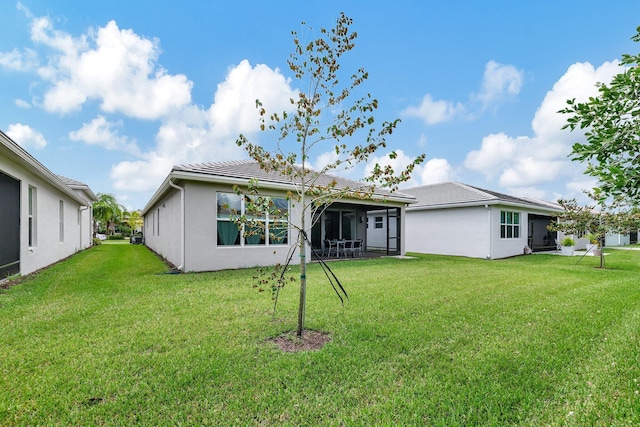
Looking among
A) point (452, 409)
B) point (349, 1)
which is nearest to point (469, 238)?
point (349, 1)

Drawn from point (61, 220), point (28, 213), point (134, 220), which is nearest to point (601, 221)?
point (28, 213)

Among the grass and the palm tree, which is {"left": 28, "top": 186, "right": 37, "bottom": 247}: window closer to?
the grass

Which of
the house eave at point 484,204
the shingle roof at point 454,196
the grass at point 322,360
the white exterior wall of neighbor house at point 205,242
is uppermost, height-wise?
the shingle roof at point 454,196

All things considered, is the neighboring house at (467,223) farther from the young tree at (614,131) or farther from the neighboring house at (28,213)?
the neighboring house at (28,213)

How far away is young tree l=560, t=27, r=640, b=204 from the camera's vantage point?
241cm

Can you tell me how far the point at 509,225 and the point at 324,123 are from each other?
658 inches

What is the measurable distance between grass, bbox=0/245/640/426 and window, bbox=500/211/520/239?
35.3 feet

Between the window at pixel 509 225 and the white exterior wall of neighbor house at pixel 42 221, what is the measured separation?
19.5 meters

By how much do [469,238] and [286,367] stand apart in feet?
51.8

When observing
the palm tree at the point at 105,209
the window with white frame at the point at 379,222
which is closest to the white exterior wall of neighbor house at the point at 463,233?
the window with white frame at the point at 379,222

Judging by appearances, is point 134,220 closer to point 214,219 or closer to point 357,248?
point 357,248

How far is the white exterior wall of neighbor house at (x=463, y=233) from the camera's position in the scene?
52.5 feet

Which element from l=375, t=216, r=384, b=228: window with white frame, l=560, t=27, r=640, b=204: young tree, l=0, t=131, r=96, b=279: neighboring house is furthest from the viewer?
l=375, t=216, r=384, b=228: window with white frame

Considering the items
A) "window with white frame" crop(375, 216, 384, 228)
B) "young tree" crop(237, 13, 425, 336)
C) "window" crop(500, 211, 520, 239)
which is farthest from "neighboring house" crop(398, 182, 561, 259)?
"young tree" crop(237, 13, 425, 336)
